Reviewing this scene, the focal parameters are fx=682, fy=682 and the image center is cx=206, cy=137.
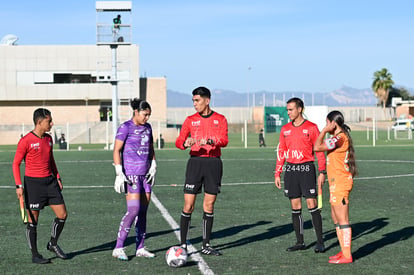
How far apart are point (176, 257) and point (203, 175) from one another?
136cm

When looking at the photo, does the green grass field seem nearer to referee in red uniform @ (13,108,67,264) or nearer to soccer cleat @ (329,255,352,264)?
soccer cleat @ (329,255,352,264)

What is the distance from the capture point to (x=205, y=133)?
9.34m

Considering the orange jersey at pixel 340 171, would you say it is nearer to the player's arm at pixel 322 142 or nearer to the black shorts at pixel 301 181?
the player's arm at pixel 322 142

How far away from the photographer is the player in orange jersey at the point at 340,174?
8.63 meters

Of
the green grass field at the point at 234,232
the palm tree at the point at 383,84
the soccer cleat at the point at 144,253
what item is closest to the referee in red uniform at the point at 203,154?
the soccer cleat at the point at 144,253

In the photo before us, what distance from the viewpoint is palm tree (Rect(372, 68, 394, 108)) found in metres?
117

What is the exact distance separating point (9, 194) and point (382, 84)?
107 m

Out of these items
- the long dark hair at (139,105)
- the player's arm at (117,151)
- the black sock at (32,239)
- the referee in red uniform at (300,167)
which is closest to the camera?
the black sock at (32,239)

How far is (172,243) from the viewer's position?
1021cm

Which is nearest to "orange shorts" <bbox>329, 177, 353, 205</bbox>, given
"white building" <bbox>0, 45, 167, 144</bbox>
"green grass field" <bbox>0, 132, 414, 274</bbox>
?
"green grass field" <bbox>0, 132, 414, 274</bbox>

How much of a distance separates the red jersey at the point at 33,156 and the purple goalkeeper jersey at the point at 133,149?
981 mm

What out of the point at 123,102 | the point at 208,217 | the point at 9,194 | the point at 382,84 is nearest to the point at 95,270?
the point at 208,217

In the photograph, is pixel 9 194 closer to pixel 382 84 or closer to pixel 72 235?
pixel 72 235

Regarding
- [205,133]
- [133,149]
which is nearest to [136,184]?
[133,149]
